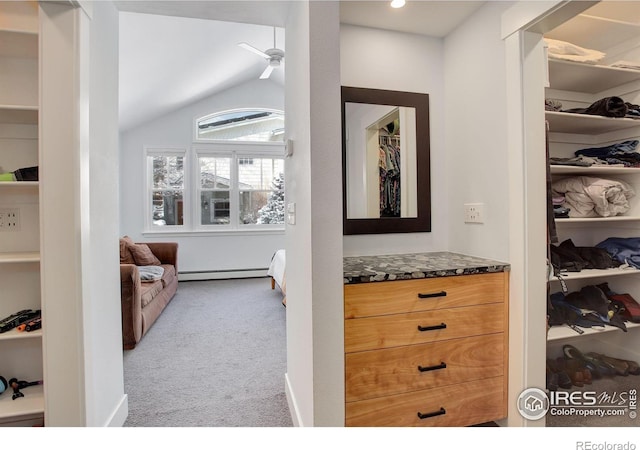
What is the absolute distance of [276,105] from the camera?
5816 millimetres

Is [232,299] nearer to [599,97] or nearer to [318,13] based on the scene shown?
[318,13]

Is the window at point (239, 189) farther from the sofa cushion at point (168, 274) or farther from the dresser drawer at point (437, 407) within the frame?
the dresser drawer at point (437, 407)

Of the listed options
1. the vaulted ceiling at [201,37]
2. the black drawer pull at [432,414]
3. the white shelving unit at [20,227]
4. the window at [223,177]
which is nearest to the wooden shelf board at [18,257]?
the white shelving unit at [20,227]

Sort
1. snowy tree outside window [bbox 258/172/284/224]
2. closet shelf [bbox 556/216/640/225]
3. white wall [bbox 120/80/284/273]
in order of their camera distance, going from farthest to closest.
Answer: snowy tree outside window [bbox 258/172/284/224] < white wall [bbox 120/80/284/273] < closet shelf [bbox 556/216/640/225]

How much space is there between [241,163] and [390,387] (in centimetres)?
496

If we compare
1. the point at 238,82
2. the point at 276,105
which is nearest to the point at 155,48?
the point at 238,82

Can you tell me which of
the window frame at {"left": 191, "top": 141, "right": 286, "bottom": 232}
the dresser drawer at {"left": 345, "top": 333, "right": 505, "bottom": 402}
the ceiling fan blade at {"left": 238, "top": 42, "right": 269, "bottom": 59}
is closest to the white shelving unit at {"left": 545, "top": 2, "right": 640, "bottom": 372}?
the dresser drawer at {"left": 345, "top": 333, "right": 505, "bottom": 402}

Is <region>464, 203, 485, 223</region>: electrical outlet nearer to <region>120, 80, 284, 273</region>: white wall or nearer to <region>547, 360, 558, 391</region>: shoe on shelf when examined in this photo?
<region>547, 360, 558, 391</region>: shoe on shelf

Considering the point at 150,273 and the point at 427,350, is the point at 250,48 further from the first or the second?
the point at 427,350

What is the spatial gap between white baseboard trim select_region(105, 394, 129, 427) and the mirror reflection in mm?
1692

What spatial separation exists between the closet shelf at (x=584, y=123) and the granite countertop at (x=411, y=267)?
1.04 m

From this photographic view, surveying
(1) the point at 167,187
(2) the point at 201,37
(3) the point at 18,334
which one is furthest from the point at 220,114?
(3) the point at 18,334

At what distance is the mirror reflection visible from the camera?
1.92m

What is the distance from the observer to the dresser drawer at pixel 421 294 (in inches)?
55.4
